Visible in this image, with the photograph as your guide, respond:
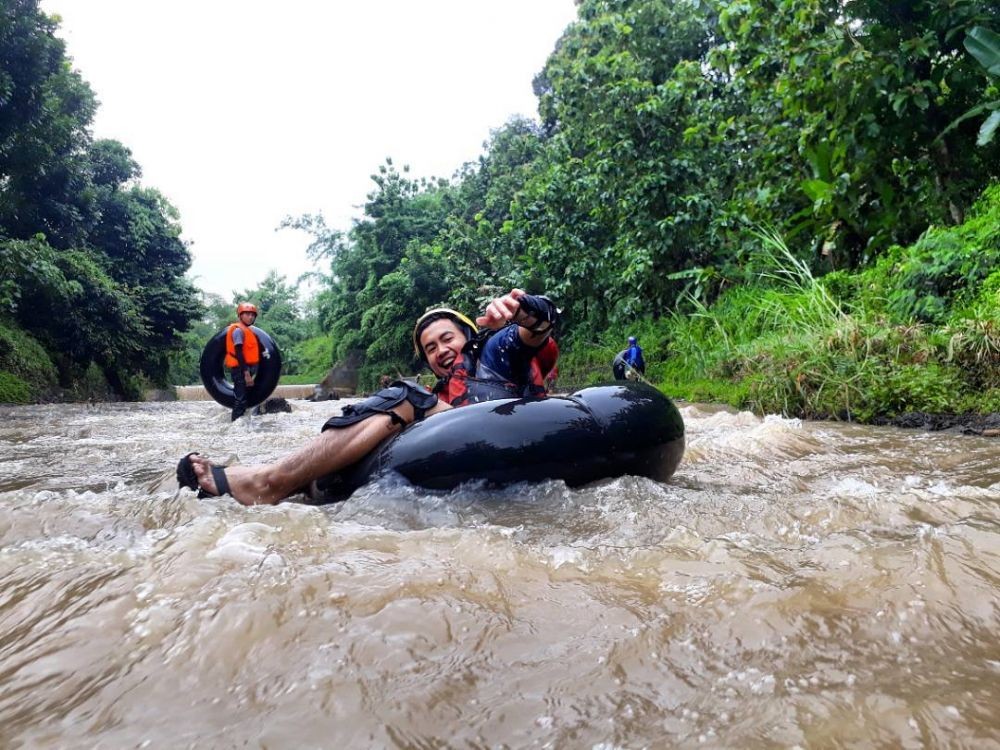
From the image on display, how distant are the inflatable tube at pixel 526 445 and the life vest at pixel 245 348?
6.14 metres

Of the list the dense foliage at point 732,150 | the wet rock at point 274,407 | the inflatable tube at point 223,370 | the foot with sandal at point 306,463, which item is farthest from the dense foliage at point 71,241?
the foot with sandal at point 306,463

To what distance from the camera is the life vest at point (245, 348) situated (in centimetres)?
855

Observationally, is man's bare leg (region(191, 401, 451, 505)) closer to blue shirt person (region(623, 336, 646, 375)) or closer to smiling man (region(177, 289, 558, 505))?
smiling man (region(177, 289, 558, 505))

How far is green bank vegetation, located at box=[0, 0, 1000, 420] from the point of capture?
602 centimetres

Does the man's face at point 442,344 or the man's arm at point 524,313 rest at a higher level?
the man's arm at point 524,313

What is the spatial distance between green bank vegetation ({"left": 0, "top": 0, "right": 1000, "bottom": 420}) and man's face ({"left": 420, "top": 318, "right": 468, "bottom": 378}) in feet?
12.4

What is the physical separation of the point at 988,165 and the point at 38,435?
400 inches

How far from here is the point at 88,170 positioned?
60.2ft

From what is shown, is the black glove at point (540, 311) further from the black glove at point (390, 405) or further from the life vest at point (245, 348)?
the life vest at point (245, 348)

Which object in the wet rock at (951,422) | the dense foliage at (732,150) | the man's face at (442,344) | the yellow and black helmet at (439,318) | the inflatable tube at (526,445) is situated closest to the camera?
the inflatable tube at (526,445)

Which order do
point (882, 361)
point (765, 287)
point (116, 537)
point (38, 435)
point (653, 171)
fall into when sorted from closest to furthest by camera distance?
point (116, 537) < point (882, 361) < point (38, 435) < point (765, 287) < point (653, 171)

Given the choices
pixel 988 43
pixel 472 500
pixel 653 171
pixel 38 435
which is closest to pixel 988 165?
pixel 988 43

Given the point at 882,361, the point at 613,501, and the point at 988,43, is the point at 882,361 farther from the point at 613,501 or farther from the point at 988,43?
the point at 613,501

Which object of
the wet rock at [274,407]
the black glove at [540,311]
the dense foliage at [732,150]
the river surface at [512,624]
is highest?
the dense foliage at [732,150]
